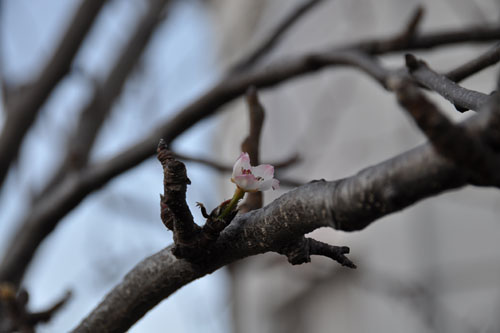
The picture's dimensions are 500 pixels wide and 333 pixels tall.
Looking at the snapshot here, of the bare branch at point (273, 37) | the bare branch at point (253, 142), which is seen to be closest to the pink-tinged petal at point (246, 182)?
the bare branch at point (253, 142)

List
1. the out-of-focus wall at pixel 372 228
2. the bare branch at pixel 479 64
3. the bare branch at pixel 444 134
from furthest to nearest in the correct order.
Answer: the out-of-focus wall at pixel 372 228 → the bare branch at pixel 479 64 → the bare branch at pixel 444 134

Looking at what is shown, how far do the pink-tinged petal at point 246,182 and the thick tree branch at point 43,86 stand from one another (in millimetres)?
1408

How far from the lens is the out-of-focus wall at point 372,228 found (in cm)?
278

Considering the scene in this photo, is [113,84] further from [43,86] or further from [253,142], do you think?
[253,142]

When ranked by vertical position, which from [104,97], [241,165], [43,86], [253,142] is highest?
[104,97]

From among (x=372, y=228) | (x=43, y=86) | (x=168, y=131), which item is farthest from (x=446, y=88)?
(x=372, y=228)

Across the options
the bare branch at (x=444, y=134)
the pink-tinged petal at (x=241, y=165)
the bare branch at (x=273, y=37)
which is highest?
the bare branch at (x=273, y=37)

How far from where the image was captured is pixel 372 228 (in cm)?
354

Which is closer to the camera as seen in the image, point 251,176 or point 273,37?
point 251,176

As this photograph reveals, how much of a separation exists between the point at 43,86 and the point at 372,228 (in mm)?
2465

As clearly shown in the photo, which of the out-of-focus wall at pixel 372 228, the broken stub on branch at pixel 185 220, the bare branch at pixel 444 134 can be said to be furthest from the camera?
the out-of-focus wall at pixel 372 228

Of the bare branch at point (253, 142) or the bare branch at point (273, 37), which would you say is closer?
the bare branch at point (253, 142)

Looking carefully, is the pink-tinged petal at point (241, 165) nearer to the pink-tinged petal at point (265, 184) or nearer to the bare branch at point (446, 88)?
the pink-tinged petal at point (265, 184)

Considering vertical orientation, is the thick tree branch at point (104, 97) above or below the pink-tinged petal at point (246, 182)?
above
